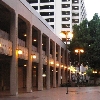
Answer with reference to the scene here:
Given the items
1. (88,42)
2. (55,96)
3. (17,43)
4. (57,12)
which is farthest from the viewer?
(57,12)

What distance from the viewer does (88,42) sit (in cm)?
7112

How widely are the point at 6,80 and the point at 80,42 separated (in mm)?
26205

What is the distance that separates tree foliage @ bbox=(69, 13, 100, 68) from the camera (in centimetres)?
6950

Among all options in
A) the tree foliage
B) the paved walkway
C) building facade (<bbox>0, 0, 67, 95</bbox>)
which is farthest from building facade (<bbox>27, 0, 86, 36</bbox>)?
the paved walkway

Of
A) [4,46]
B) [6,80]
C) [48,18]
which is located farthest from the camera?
[48,18]

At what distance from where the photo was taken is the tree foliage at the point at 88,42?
69.5m

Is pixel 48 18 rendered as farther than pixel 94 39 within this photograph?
Yes

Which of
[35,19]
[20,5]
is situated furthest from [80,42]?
[20,5]

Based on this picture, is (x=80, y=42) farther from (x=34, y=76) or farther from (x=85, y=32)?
(x=34, y=76)

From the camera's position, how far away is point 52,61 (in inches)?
2247

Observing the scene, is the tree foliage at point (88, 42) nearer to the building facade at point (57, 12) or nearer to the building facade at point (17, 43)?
the building facade at point (17, 43)

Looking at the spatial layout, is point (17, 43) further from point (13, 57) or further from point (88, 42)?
point (88, 42)

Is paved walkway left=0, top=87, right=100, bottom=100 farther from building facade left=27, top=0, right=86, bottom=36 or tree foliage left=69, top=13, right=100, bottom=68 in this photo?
building facade left=27, top=0, right=86, bottom=36

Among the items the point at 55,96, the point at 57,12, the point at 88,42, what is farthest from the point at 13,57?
the point at 57,12
